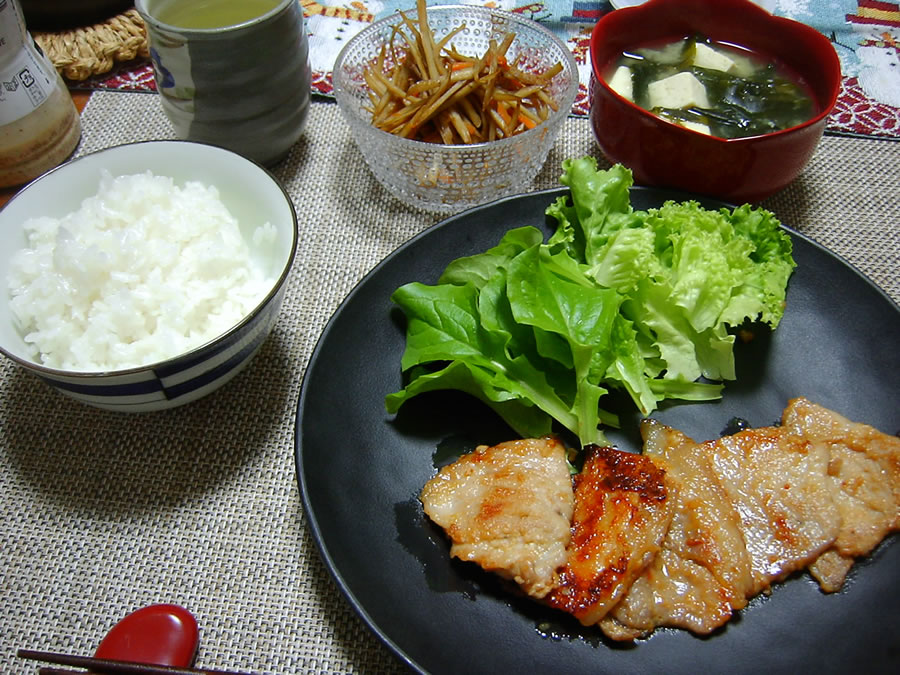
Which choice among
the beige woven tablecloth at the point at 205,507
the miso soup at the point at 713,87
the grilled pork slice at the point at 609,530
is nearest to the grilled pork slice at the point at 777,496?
the grilled pork slice at the point at 609,530

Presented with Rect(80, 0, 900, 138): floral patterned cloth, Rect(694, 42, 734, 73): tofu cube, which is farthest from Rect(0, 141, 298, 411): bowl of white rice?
Rect(694, 42, 734, 73): tofu cube

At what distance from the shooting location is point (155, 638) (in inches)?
58.2

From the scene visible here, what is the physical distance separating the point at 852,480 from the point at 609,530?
0.61 m

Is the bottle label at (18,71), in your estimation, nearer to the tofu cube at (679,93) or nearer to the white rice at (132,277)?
the white rice at (132,277)

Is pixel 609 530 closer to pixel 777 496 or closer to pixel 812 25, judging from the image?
pixel 777 496

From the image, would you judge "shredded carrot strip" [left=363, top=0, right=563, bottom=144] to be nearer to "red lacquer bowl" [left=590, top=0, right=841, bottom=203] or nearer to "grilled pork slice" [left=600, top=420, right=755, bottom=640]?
"red lacquer bowl" [left=590, top=0, right=841, bottom=203]

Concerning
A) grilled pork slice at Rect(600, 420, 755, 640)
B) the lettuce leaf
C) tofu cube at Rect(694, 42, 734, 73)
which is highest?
tofu cube at Rect(694, 42, 734, 73)

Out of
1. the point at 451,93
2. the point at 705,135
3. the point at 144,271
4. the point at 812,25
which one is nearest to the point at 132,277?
the point at 144,271

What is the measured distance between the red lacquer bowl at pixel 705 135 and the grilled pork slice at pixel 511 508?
1042 mm

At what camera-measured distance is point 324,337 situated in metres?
1.82

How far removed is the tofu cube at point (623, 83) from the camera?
2324 millimetres

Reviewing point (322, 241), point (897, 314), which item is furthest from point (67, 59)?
point (897, 314)

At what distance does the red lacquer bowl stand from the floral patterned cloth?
1.48 ft

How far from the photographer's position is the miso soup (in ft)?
7.28
